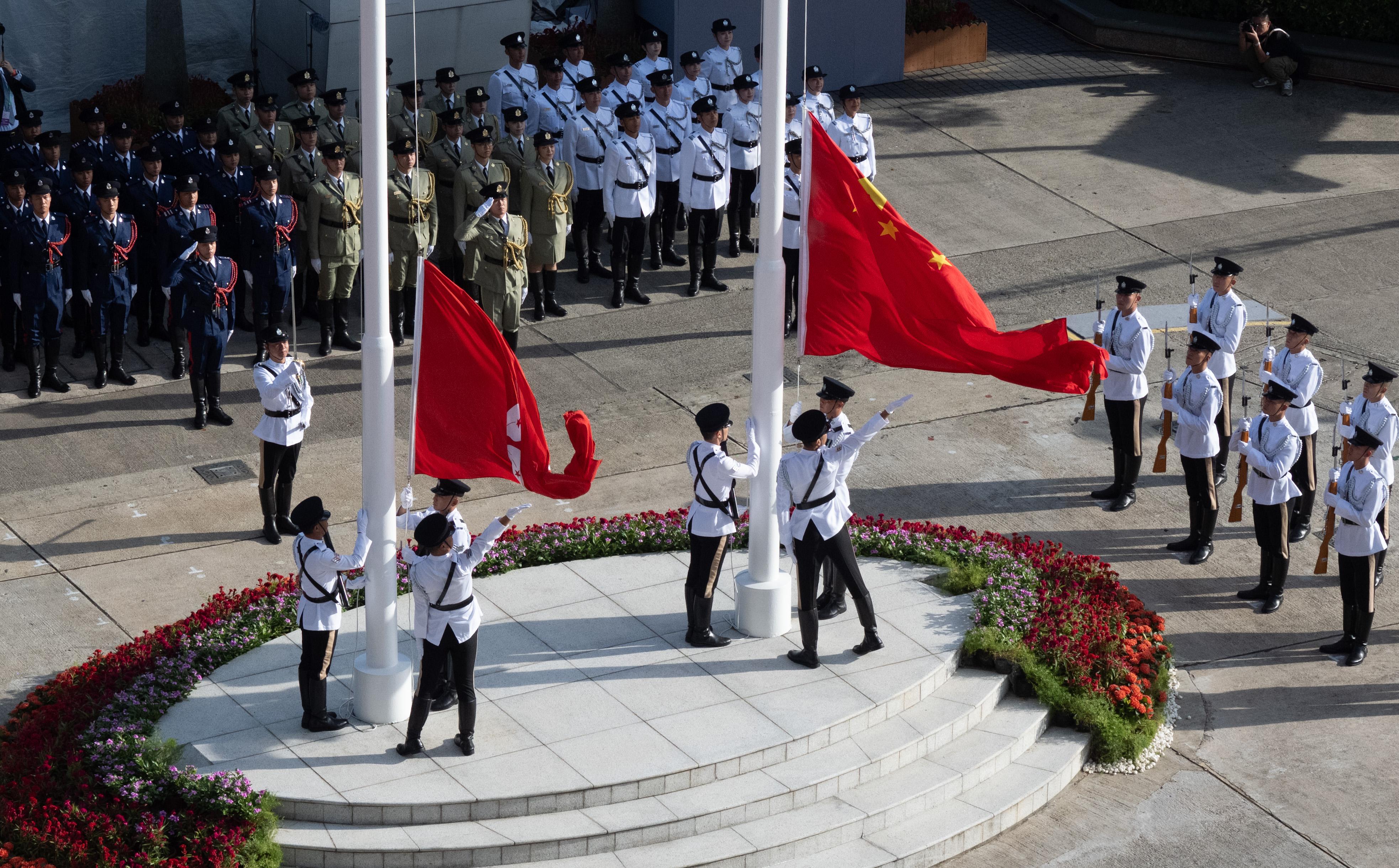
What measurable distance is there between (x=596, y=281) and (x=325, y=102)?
303 centimetres

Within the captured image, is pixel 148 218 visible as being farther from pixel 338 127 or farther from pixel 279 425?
pixel 279 425

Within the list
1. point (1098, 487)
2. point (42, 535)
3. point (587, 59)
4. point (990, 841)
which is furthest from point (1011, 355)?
point (587, 59)

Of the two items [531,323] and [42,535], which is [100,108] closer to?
[531,323]

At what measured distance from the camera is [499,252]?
16.0 meters

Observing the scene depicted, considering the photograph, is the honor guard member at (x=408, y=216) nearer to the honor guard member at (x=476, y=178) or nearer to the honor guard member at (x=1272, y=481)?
the honor guard member at (x=476, y=178)

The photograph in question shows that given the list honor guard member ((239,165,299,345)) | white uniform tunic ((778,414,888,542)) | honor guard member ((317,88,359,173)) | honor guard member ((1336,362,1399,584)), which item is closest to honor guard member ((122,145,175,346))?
honor guard member ((239,165,299,345))

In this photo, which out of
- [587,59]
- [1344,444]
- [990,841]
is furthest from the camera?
[587,59]

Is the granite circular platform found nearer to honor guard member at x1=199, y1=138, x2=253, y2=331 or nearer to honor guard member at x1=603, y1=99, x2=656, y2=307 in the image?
honor guard member at x1=199, y1=138, x2=253, y2=331

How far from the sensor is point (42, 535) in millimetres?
13641

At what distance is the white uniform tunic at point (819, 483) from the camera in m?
11.2

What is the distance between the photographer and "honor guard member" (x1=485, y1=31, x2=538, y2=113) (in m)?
19.2

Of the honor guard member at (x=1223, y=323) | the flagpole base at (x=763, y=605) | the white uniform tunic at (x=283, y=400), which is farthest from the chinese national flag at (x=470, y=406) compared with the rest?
the honor guard member at (x=1223, y=323)

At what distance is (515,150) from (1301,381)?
738cm

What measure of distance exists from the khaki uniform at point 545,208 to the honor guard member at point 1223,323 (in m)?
5.69
